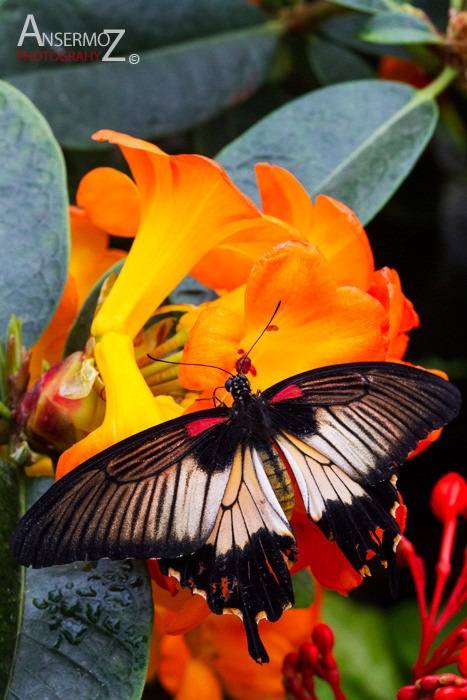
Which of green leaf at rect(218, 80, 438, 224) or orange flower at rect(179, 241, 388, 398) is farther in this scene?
green leaf at rect(218, 80, 438, 224)

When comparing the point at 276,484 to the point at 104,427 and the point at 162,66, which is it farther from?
the point at 162,66

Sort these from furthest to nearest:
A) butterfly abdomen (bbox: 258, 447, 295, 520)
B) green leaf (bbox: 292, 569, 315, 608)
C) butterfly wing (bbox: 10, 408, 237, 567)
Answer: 1. green leaf (bbox: 292, 569, 315, 608)
2. butterfly abdomen (bbox: 258, 447, 295, 520)
3. butterfly wing (bbox: 10, 408, 237, 567)

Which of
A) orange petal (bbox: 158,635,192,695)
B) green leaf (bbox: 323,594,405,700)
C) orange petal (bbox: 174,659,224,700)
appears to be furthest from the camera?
green leaf (bbox: 323,594,405,700)

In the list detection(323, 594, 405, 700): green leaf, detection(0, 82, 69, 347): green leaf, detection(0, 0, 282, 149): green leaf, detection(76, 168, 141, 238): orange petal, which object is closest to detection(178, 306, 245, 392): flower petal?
detection(76, 168, 141, 238): orange petal

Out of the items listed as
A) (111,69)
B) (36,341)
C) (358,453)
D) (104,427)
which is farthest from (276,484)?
(111,69)

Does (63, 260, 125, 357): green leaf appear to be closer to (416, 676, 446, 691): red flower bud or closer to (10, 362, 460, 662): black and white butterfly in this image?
(10, 362, 460, 662): black and white butterfly

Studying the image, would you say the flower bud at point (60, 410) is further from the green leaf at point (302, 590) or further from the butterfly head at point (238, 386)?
the green leaf at point (302, 590)

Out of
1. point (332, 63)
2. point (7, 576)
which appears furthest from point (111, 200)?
point (332, 63)
